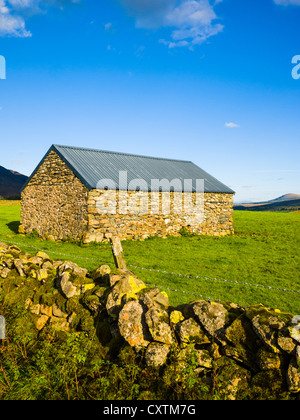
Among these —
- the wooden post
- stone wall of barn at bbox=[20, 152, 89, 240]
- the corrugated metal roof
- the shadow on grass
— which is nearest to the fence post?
the wooden post

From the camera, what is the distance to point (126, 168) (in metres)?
21.0

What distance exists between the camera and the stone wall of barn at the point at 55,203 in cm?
1744

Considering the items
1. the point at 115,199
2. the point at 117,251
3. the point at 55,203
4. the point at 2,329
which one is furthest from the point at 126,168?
the point at 2,329

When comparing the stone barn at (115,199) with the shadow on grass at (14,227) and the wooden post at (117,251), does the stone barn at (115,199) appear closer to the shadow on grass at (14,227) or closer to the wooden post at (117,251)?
the shadow on grass at (14,227)

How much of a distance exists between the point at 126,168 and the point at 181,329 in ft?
57.9

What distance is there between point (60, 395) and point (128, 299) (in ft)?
5.04

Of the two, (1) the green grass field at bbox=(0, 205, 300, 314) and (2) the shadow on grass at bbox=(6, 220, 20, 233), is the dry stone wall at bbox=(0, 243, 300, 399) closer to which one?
(1) the green grass field at bbox=(0, 205, 300, 314)

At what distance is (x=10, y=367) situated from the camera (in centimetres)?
437

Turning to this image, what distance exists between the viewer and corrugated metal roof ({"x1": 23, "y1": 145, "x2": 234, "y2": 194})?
18.3 m

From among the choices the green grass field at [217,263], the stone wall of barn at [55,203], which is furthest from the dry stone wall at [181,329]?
the stone wall of barn at [55,203]

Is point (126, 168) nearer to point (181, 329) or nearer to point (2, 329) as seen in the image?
point (2, 329)

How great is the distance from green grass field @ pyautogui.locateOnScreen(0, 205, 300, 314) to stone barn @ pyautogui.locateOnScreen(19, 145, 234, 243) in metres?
1.44

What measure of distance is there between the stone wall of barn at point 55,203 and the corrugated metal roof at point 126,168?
0.64 metres
